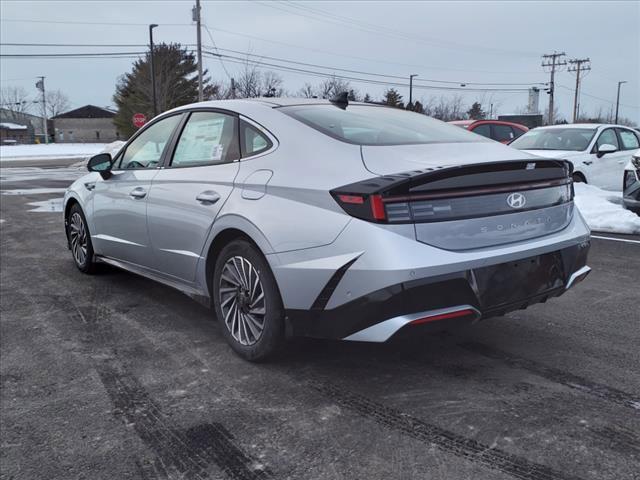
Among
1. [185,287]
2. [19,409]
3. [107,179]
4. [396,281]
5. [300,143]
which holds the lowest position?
[19,409]

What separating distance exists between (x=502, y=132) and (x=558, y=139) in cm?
521

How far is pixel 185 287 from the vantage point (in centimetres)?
418

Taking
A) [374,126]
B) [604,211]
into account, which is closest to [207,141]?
[374,126]

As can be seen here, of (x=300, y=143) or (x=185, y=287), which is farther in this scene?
(x=185, y=287)

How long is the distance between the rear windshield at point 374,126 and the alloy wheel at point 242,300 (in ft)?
3.14

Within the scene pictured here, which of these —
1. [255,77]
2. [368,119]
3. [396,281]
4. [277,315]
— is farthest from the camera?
[255,77]

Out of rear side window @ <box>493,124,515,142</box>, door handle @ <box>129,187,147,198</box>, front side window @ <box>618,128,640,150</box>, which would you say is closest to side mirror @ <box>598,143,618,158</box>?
front side window @ <box>618,128,640,150</box>

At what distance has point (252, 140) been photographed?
145 inches

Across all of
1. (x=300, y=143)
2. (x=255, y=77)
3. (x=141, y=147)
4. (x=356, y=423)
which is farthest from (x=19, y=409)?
(x=255, y=77)

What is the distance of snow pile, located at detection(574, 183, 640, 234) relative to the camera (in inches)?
324

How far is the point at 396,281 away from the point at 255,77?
53908 millimetres

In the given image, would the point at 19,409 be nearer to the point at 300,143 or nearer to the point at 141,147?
the point at 300,143

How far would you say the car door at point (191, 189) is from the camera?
3.75 meters

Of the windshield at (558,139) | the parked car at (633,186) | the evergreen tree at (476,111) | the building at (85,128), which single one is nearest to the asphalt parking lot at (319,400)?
the parked car at (633,186)
